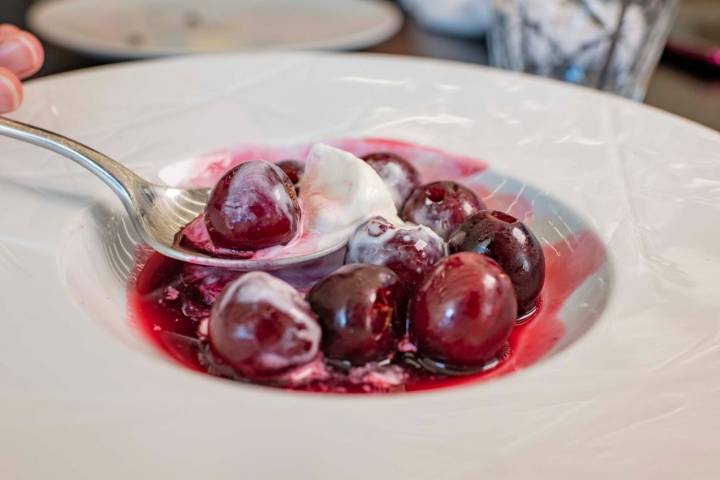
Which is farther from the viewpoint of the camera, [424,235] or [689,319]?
[424,235]

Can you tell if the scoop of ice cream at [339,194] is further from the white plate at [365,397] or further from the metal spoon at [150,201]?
the white plate at [365,397]

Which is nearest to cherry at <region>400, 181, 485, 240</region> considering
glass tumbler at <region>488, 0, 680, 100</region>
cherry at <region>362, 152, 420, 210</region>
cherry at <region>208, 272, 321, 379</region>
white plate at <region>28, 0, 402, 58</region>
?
cherry at <region>362, 152, 420, 210</region>

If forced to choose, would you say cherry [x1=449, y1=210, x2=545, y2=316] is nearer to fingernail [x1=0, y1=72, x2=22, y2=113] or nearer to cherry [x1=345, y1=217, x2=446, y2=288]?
cherry [x1=345, y1=217, x2=446, y2=288]

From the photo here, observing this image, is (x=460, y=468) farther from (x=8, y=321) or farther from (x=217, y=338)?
(x=8, y=321)

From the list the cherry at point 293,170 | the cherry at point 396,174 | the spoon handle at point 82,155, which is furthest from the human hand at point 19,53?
the cherry at point 396,174

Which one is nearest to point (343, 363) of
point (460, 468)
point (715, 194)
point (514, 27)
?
point (460, 468)

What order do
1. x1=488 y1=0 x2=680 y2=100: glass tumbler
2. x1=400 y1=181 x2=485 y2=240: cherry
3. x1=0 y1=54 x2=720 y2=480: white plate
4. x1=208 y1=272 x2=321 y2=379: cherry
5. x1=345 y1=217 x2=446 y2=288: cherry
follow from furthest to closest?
x1=488 y1=0 x2=680 y2=100: glass tumbler < x1=400 y1=181 x2=485 y2=240: cherry < x1=345 y1=217 x2=446 y2=288: cherry < x1=208 y1=272 x2=321 y2=379: cherry < x1=0 y1=54 x2=720 y2=480: white plate
